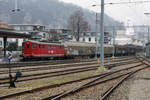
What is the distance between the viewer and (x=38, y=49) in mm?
32562

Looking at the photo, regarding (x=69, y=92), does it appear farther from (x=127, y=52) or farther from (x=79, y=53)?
(x=127, y=52)

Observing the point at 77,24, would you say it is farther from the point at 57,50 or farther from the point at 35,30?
the point at 57,50

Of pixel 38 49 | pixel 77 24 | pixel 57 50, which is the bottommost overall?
pixel 57 50

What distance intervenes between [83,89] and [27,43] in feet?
71.2

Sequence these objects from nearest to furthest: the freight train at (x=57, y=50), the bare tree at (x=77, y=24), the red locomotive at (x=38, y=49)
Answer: the red locomotive at (x=38, y=49)
the freight train at (x=57, y=50)
the bare tree at (x=77, y=24)

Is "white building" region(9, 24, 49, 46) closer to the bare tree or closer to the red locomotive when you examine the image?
the bare tree

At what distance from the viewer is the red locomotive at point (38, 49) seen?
3186cm

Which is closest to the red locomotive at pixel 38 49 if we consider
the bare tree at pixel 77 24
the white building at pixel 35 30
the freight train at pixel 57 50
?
the freight train at pixel 57 50

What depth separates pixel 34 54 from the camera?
A: 106ft

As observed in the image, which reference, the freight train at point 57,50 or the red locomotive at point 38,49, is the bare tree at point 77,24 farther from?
the red locomotive at point 38,49

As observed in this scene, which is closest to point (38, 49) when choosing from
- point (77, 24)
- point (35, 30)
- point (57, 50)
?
point (57, 50)

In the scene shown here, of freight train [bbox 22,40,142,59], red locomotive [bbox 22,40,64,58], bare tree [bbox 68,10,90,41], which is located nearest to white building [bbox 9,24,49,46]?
bare tree [bbox 68,10,90,41]

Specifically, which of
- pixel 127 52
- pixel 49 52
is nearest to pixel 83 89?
pixel 49 52

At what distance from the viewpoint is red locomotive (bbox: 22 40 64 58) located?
31859 mm
